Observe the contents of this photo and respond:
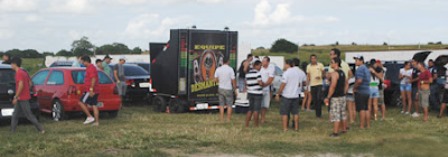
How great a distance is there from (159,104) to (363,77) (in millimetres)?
6083

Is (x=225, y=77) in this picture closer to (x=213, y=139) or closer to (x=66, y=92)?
(x=213, y=139)

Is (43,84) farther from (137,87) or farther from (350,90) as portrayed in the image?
(350,90)

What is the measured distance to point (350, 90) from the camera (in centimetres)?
1259

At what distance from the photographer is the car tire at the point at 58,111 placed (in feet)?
44.1

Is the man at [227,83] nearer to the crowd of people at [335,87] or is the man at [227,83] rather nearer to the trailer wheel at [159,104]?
the crowd of people at [335,87]

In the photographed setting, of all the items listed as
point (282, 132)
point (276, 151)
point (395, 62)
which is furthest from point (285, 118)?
point (395, 62)

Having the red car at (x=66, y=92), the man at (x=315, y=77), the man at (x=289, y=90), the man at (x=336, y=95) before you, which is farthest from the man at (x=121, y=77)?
the man at (x=336, y=95)

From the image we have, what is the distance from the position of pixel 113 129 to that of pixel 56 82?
2584 millimetres

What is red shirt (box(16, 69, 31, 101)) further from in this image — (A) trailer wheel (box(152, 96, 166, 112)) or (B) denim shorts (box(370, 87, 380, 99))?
(B) denim shorts (box(370, 87, 380, 99))

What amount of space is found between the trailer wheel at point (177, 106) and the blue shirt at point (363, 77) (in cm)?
506

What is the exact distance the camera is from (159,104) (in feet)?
53.8

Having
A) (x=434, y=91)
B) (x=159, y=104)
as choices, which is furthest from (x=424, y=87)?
(x=159, y=104)

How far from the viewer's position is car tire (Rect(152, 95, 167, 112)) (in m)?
16.2

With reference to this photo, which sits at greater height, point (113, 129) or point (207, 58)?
point (207, 58)
